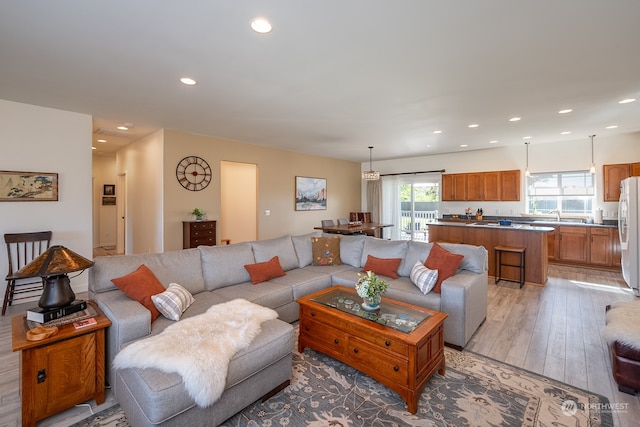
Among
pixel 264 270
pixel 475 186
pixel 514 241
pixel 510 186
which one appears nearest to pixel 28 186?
pixel 264 270

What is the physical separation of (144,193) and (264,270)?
160 inches

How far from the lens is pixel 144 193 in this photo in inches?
234

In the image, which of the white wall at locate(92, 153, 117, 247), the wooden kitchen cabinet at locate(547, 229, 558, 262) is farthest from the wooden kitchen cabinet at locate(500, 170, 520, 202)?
the white wall at locate(92, 153, 117, 247)

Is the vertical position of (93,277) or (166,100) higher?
(166,100)

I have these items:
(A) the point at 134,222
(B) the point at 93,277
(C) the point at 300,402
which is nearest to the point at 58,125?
(A) the point at 134,222

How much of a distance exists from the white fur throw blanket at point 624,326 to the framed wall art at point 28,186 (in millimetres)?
6464

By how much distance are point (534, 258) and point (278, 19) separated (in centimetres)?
526

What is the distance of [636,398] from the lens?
6.77 feet

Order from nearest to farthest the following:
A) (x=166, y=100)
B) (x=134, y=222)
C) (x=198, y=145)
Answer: (x=166, y=100)
(x=198, y=145)
(x=134, y=222)

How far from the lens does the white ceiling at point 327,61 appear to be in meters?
2.01

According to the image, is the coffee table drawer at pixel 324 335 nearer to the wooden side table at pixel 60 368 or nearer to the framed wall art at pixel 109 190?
the wooden side table at pixel 60 368

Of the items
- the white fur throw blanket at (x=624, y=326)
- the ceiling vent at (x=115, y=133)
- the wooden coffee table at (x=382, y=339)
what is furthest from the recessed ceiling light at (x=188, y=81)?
the white fur throw blanket at (x=624, y=326)

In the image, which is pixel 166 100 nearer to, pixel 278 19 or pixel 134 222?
pixel 278 19

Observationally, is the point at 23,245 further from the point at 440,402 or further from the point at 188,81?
the point at 440,402
